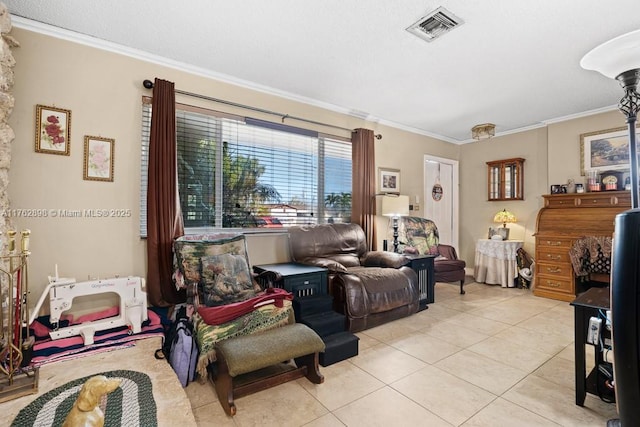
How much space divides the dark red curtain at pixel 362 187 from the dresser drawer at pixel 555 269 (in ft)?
7.89

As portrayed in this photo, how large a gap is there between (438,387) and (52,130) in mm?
3440

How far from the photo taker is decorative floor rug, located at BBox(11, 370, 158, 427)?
1331mm

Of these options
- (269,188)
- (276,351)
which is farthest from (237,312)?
(269,188)

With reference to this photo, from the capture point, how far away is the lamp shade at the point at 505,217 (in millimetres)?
5023

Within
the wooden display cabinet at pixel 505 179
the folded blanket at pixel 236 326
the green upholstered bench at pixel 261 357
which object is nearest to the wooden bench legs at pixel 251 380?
the green upholstered bench at pixel 261 357

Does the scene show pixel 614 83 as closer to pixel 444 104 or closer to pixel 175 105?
pixel 444 104

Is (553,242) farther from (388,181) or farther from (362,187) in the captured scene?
(362,187)

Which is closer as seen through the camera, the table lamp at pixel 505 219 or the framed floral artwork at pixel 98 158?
the framed floral artwork at pixel 98 158

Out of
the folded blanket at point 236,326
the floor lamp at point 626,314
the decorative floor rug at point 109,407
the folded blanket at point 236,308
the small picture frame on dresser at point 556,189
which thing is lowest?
the decorative floor rug at point 109,407

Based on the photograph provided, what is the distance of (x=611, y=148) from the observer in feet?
13.4

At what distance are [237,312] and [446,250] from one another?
3.50m

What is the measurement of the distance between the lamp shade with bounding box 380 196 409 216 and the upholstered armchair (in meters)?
0.32

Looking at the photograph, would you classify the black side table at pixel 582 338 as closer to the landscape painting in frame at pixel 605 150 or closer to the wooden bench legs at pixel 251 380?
the wooden bench legs at pixel 251 380

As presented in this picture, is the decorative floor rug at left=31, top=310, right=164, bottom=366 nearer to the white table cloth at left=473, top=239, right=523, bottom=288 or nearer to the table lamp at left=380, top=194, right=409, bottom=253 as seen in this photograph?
the table lamp at left=380, top=194, right=409, bottom=253
